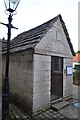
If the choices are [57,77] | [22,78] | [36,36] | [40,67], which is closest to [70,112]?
[40,67]

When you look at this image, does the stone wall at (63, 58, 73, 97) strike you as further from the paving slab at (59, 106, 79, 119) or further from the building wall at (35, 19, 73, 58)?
the paving slab at (59, 106, 79, 119)

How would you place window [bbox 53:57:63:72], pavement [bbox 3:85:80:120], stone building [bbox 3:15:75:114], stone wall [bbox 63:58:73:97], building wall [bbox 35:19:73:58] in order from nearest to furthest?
pavement [bbox 3:85:80:120], stone building [bbox 3:15:75:114], building wall [bbox 35:19:73:58], stone wall [bbox 63:58:73:97], window [bbox 53:57:63:72]

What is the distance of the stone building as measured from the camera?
15.7ft

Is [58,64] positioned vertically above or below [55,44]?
below

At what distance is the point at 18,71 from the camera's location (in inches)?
223

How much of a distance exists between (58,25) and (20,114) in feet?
16.3

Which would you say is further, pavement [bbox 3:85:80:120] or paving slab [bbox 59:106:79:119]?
paving slab [bbox 59:106:79:119]

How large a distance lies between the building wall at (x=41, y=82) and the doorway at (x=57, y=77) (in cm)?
149

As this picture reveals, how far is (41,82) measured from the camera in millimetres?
5062

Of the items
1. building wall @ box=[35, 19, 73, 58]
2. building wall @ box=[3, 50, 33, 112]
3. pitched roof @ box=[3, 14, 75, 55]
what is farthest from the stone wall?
building wall @ box=[3, 50, 33, 112]

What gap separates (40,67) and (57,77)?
2.72 meters

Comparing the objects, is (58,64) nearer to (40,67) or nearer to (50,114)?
(40,67)

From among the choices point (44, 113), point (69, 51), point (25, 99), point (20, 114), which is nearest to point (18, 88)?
point (25, 99)

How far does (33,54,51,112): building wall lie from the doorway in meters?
1.49
